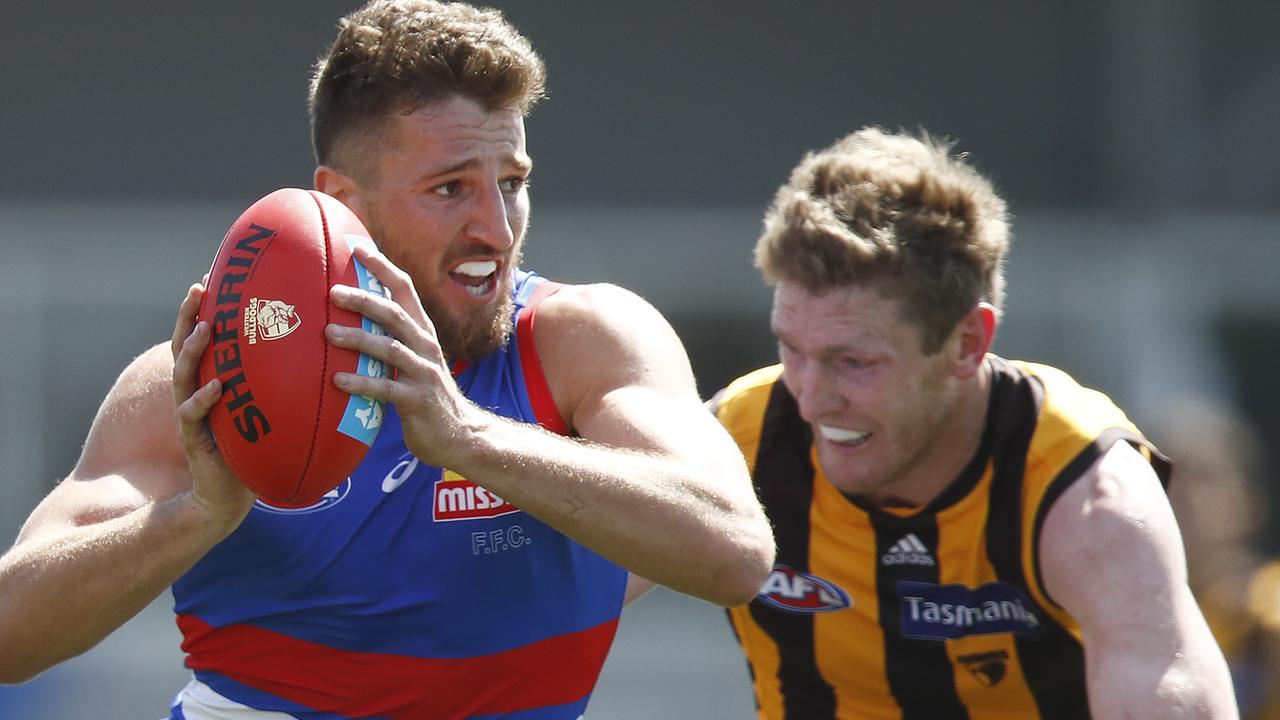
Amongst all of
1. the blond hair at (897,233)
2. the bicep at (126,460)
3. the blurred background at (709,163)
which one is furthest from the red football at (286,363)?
the blurred background at (709,163)

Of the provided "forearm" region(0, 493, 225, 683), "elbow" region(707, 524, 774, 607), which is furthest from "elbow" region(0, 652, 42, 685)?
"elbow" region(707, 524, 774, 607)

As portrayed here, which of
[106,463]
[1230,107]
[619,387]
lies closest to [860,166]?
[619,387]

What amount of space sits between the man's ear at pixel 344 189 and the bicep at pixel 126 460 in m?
0.52

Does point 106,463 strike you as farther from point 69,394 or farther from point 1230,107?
point 1230,107

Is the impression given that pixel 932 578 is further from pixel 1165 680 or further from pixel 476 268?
pixel 476 268

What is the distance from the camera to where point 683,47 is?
39.5ft

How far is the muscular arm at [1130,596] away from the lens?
12.9 ft

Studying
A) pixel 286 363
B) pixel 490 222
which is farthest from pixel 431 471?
pixel 286 363

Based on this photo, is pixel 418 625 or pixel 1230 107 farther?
pixel 1230 107

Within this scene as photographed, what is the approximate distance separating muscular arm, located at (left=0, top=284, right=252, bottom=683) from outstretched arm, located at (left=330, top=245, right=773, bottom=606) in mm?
369

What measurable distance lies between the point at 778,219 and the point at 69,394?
20.7 ft

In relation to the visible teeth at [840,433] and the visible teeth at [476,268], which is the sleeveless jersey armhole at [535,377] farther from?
the visible teeth at [840,433]

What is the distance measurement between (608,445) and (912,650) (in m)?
1.60

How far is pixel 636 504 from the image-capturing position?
3209 millimetres
